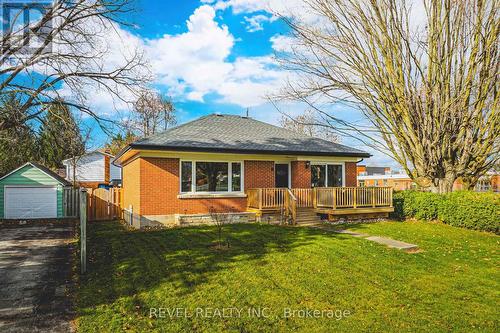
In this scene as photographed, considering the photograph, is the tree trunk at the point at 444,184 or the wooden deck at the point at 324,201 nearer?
the wooden deck at the point at 324,201

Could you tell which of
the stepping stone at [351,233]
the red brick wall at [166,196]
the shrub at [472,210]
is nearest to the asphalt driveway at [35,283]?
the red brick wall at [166,196]

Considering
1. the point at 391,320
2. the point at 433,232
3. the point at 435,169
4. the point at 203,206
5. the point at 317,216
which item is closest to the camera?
the point at 391,320

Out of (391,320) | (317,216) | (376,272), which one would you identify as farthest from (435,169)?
(391,320)

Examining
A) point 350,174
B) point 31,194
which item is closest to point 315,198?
point 350,174

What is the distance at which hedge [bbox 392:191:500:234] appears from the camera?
1381 centimetres

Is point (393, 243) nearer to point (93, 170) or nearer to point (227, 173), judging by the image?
point (227, 173)

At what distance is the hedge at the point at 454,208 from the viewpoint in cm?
1381

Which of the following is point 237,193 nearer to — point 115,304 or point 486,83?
Answer: point 115,304

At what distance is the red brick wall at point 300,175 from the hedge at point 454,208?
16.4 ft

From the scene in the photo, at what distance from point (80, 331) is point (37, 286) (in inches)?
104

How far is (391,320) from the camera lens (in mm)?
5250

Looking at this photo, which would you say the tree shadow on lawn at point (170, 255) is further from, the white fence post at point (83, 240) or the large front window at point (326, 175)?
the large front window at point (326, 175)

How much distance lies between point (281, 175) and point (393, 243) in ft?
25.9

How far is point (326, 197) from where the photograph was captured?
622 inches
